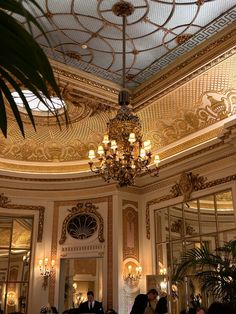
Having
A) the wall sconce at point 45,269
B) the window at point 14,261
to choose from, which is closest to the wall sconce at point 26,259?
the window at point 14,261

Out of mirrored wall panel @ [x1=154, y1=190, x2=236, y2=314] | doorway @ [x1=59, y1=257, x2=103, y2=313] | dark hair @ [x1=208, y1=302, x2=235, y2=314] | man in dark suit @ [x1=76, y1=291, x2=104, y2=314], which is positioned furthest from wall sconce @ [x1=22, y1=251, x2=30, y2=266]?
dark hair @ [x1=208, y1=302, x2=235, y2=314]

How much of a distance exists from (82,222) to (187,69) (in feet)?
17.5

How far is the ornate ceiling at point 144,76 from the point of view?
6.75 meters

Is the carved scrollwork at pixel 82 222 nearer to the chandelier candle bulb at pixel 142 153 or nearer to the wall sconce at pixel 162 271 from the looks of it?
the wall sconce at pixel 162 271

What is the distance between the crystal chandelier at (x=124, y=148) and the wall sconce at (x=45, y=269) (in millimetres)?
4778

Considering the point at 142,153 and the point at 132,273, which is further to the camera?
the point at 132,273

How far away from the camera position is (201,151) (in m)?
8.82

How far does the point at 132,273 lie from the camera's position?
9867 mm

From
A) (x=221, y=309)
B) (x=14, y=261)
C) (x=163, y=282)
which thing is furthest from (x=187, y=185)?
(x=221, y=309)

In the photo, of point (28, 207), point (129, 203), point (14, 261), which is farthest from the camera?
point (28, 207)

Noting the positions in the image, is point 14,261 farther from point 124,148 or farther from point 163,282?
point 124,148

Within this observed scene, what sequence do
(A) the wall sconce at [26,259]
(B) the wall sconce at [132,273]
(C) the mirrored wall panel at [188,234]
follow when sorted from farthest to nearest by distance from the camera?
(A) the wall sconce at [26,259] < (B) the wall sconce at [132,273] < (C) the mirrored wall panel at [188,234]

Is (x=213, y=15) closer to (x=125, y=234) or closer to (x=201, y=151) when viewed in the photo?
(x=201, y=151)

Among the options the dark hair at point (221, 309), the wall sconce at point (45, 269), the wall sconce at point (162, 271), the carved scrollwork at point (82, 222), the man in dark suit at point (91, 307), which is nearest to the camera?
the dark hair at point (221, 309)
